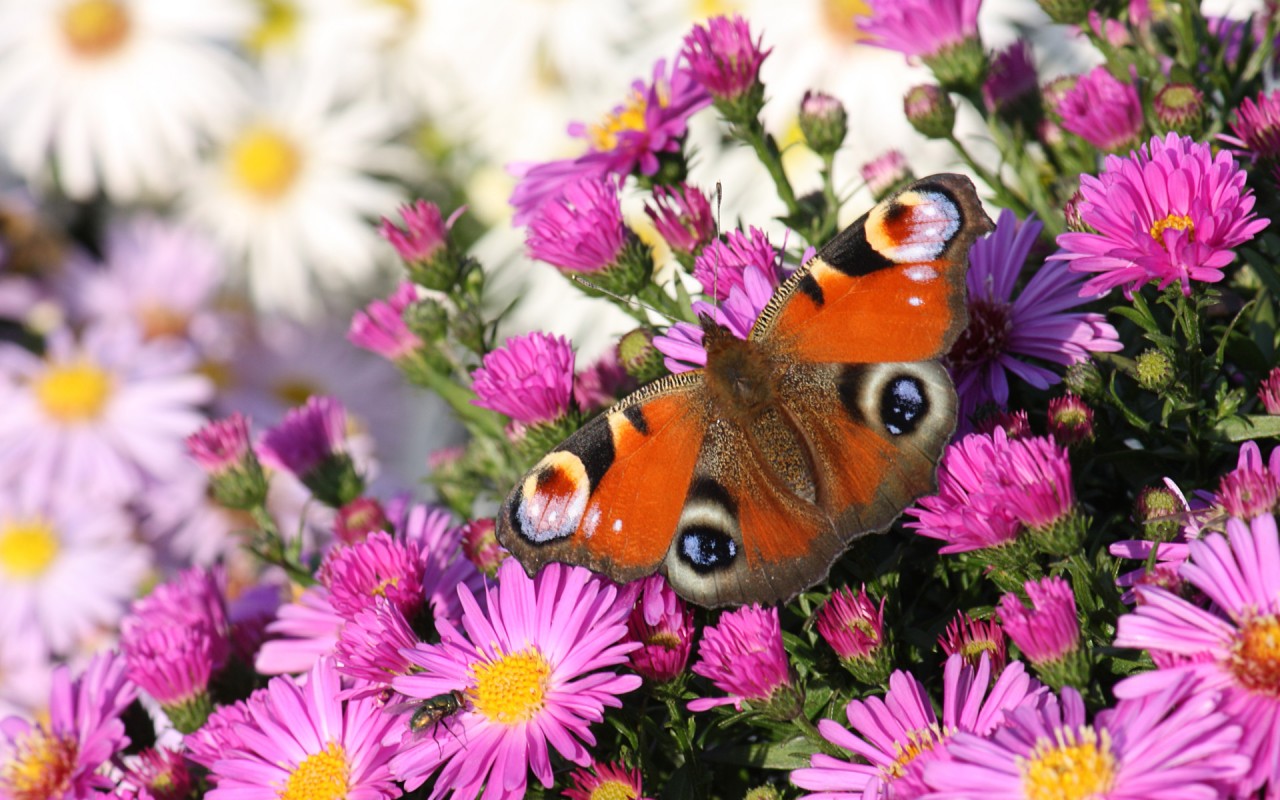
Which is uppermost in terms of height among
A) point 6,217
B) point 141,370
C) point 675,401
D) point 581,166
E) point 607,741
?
point 6,217

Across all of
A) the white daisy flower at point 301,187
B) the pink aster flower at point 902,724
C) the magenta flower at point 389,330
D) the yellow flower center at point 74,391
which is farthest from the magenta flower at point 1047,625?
Answer: the white daisy flower at point 301,187

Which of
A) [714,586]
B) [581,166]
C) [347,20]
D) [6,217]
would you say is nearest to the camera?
[714,586]

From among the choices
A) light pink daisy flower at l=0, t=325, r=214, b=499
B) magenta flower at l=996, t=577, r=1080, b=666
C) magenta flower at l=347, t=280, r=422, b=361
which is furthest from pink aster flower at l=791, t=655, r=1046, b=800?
light pink daisy flower at l=0, t=325, r=214, b=499

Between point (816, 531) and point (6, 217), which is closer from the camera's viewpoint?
point (816, 531)

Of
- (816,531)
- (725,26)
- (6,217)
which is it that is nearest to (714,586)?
(816,531)

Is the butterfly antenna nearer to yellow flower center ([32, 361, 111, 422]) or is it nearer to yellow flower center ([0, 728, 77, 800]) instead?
yellow flower center ([0, 728, 77, 800])

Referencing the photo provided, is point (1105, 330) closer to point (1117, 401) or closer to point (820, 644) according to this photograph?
point (1117, 401)
